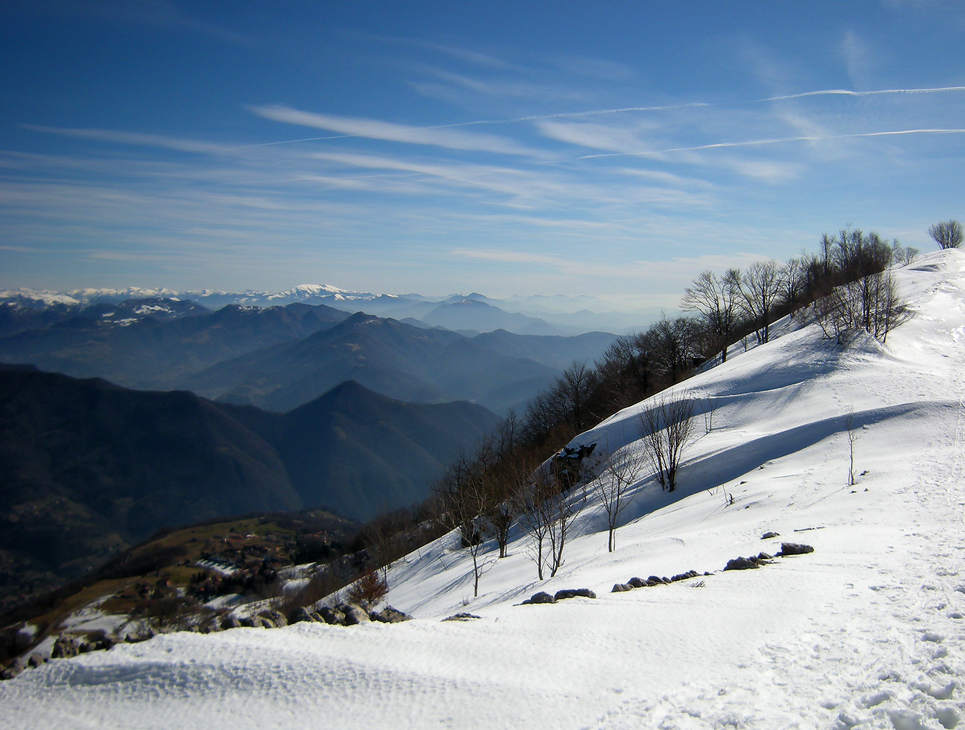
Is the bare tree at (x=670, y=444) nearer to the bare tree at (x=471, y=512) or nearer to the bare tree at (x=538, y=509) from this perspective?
the bare tree at (x=538, y=509)

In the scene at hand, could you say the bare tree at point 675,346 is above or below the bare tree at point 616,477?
above

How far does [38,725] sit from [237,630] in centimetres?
286

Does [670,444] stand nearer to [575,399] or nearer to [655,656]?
[655,656]

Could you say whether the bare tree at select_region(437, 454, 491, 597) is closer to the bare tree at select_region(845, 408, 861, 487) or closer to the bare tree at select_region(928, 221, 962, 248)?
the bare tree at select_region(845, 408, 861, 487)

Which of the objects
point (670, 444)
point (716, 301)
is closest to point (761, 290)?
point (716, 301)

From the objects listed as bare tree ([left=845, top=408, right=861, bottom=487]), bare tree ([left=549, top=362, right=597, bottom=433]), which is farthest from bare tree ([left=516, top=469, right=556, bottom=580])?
bare tree ([left=549, top=362, right=597, bottom=433])

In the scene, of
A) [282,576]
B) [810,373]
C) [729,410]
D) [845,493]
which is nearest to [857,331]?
[810,373]

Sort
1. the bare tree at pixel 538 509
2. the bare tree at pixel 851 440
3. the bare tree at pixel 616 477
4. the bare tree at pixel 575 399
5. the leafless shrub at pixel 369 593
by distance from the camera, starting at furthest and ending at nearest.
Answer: the bare tree at pixel 575 399
the leafless shrub at pixel 369 593
the bare tree at pixel 616 477
the bare tree at pixel 538 509
the bare tree at pixel 851 440

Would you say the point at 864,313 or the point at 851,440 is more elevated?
the point at 864,313

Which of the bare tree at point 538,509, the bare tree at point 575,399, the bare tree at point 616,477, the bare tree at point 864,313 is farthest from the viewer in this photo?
the bare tree at point 575,399

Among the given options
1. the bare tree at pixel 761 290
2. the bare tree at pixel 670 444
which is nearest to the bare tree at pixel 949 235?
the bare tree at pixel 761 290

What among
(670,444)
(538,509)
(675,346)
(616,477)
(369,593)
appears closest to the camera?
(538,509)

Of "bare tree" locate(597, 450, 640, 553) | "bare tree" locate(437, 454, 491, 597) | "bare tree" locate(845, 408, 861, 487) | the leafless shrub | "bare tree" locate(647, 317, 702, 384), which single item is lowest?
the leafless shrub

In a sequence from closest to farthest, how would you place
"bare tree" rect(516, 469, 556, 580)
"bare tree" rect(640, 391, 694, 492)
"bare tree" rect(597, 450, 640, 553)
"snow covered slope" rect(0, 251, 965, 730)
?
"snow covered slope" rect(0, 251, 965, 730)
"bare tree" rect(516, 469, 556, 580)
"bare tree" rect(597, 450, 640, 553)
"bare tree" rect(640, 391, 694, 492)
